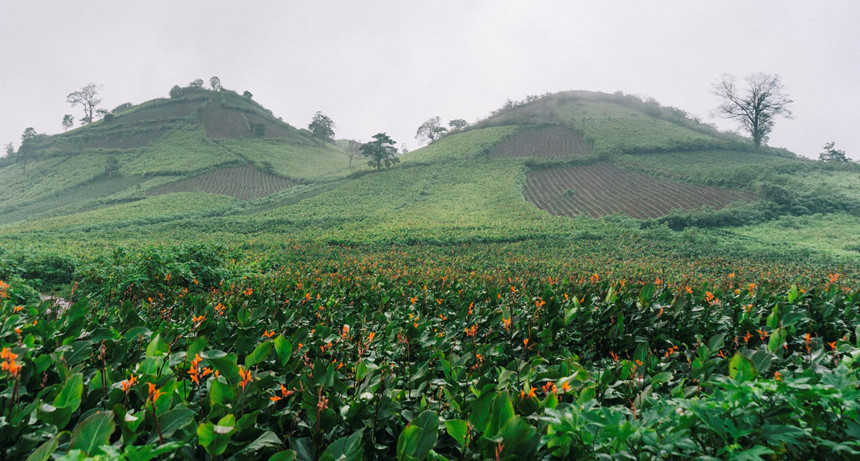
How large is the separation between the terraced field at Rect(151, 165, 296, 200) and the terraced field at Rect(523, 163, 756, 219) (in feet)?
100

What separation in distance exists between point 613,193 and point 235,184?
41424 millimetres

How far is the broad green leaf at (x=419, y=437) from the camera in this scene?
1.20 m

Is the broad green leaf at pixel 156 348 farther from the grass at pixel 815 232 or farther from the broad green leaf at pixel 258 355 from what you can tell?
the grass at pixel 815 232

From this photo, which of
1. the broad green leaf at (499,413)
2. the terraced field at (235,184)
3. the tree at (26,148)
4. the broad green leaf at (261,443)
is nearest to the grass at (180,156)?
the terraced field at (235,184)

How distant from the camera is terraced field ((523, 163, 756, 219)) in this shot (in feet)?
80.5

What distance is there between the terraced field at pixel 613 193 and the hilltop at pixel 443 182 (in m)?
0.19

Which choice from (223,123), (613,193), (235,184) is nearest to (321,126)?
(223,123)

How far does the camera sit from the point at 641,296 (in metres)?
3.04

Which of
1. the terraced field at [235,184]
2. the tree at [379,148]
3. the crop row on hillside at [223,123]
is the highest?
the crop row on hillside at [223,123]

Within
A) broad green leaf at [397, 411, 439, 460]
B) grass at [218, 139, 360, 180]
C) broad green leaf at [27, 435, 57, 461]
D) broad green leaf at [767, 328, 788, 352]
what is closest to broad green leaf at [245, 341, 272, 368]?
broad green leaf at [27, 435, 57, 461]

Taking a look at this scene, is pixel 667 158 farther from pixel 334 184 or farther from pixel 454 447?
pixel 454 447

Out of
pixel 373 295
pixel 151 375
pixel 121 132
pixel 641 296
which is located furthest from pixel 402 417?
pixel 121 132

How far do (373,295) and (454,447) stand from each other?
3.43 metres

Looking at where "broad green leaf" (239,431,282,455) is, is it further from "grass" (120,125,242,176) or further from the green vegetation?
"grass" (120,125,242,176)
